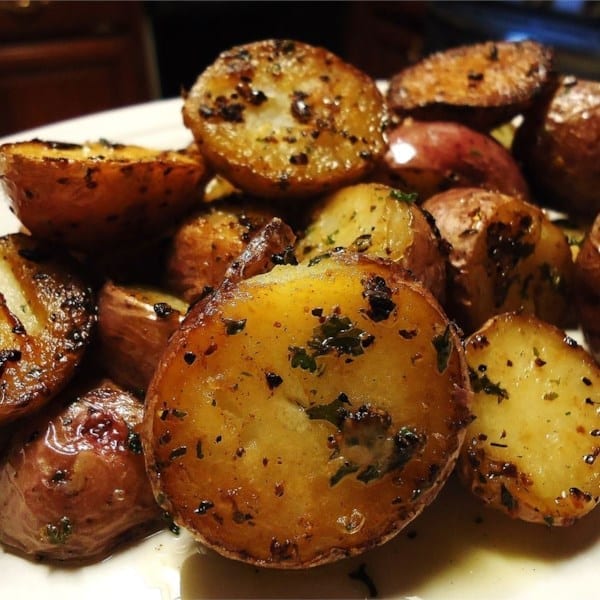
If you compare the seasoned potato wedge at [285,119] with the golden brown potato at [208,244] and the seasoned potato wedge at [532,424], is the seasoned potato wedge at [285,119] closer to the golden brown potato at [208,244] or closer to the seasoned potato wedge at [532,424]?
the golden brown potato at [208,244]

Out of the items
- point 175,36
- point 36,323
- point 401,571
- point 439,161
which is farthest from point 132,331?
point 175,36

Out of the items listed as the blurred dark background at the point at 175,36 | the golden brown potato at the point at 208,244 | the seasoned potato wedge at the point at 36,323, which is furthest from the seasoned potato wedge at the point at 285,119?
the blurred dark background at the point at 175,36

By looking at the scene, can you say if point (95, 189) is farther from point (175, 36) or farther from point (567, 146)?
point (175, 36)

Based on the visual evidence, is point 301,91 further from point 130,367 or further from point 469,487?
point 469,487

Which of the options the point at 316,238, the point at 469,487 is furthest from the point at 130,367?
the point at 469,487

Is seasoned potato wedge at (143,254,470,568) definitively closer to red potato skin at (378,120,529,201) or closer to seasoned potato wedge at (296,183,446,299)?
seasoned potato wedge at (296,183,446,299)

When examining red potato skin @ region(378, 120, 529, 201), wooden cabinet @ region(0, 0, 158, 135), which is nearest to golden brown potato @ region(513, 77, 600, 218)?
red potato skin @ region(378, 120, 529, 201)
